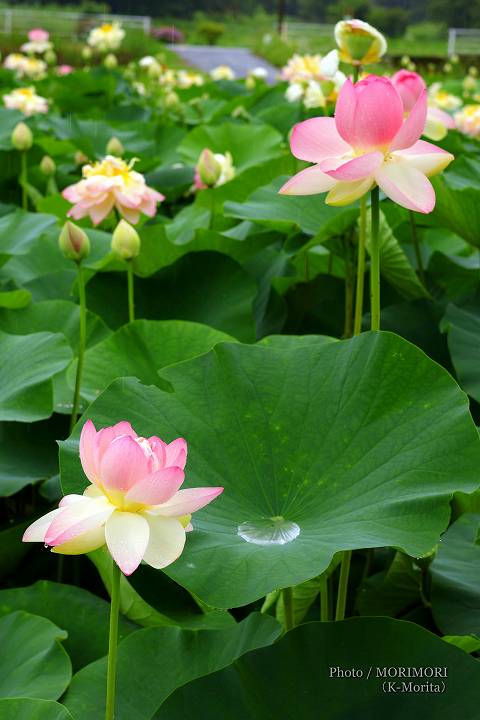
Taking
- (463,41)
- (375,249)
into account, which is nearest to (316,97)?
(375,249)

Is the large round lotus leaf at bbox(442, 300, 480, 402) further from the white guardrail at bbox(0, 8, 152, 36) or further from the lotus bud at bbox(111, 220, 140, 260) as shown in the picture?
the white guardrail at bbox(0, 8, 152, 36)

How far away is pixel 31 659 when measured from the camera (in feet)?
3.07

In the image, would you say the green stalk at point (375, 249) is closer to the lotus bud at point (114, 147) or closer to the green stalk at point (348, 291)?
the green stalk at point (348, 291)

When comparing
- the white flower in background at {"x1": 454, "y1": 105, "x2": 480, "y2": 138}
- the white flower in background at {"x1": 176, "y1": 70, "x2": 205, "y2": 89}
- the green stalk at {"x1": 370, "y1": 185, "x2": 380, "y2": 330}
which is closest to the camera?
the green stalk at {"x1": 370, "y1": 185, "x2": 380, "y2": 330}

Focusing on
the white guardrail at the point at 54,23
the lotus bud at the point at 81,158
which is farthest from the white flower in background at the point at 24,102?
the white guardrail at the point at 54,23

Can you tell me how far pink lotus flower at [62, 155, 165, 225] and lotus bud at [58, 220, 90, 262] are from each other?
238 mm

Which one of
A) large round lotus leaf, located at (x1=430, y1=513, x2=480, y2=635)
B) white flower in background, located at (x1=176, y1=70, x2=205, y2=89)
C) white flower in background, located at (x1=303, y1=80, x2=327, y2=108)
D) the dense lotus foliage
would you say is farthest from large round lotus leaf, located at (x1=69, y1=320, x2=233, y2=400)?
white flower in background, located at (x1=176, y1=70, x2=205, y2=89)

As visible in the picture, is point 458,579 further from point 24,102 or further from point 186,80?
point 186,80

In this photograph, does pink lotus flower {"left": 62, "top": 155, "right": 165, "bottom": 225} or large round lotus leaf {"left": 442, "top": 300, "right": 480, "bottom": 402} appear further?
pink lotus flower {"left": 62, "top": 155, "right": 165, "bottom": 225}

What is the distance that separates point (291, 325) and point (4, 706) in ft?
3.42

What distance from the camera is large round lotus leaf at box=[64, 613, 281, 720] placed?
0.82m

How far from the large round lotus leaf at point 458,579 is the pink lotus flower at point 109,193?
802mm

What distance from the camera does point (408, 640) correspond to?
744 mm

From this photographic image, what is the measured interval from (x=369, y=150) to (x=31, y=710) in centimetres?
55
